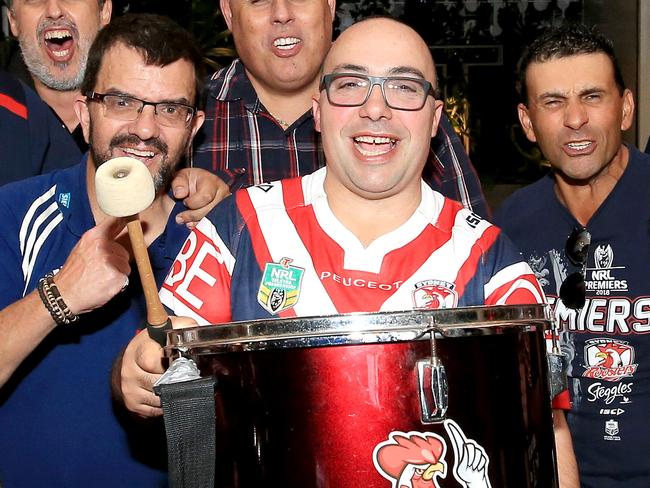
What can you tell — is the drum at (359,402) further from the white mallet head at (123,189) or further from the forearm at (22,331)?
the forearm at (22,331)

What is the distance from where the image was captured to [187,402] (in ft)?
5.33

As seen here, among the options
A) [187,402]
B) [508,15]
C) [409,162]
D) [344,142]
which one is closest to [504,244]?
[409,162]

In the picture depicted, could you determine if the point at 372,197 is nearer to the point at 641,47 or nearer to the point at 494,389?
the point at 494,389

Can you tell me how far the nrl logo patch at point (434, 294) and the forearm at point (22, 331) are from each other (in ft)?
2.70

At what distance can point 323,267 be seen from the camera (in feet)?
7.02

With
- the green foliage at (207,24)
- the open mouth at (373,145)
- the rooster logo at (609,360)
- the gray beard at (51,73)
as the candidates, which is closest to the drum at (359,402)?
the open mouth at (373,145)

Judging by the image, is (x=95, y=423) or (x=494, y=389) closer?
(x=494, y=389)

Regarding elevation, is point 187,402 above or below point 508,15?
below

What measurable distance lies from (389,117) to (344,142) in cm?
11

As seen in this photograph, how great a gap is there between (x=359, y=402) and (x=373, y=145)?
0.73m

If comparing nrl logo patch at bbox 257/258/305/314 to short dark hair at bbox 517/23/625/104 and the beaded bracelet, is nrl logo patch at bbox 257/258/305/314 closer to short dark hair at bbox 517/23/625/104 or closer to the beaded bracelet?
the beaded bracelet

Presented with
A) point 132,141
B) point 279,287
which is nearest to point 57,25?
point 132,141

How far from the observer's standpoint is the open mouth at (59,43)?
11.0 ft

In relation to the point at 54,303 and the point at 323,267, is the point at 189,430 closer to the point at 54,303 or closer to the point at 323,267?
the point at 323,267
